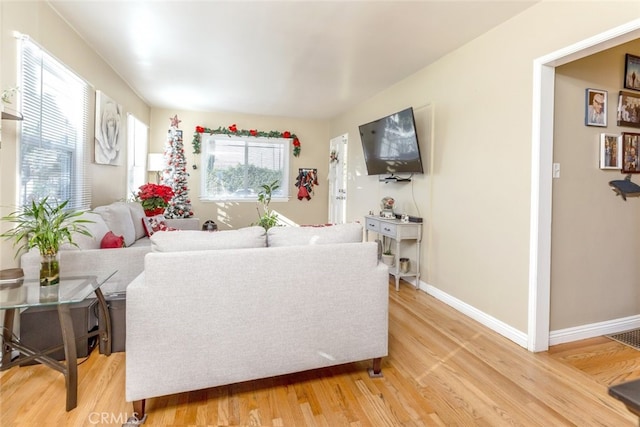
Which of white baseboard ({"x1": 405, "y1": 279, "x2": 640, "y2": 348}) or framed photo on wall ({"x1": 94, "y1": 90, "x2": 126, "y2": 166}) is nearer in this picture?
white baseboard ({"x1": 405, "y1": 279, "x2": 640, "y2": 348})

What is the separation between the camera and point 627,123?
104 inches

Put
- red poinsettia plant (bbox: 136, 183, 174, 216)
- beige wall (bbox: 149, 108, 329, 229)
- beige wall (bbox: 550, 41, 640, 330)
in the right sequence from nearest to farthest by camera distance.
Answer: beige wall (bbox: 550, 41, 640, 330)
red poinsettia plant (bbox: 136, 183, 174, 216)
beige wall (bbox: 149, 108, 329, 229)

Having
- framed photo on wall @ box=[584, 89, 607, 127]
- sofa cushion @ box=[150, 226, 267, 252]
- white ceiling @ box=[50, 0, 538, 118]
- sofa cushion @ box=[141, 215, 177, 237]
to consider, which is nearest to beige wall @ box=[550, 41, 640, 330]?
framed photo on wall @ box=[584, 89, 607, 127]

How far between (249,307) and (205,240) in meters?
0.42

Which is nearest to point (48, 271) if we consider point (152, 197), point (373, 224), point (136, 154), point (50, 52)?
point (50, 52)

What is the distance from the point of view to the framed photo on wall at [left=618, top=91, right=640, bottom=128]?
2607mm

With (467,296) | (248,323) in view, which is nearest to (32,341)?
(248,323)

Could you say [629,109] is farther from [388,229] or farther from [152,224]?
[152,224]

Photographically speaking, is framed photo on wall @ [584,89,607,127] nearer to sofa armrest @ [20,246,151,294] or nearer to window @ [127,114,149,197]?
sofa armrest @ [20,246,151,294]

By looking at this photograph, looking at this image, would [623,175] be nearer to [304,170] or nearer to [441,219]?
[441,219]

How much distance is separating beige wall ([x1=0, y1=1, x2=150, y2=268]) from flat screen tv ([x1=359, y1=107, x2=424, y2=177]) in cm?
322

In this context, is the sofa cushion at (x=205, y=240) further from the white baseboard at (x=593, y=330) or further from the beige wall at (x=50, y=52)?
the white baseboard at (x=593, y=330)

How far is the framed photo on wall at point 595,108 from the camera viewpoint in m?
2.48

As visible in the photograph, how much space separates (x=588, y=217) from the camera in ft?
8.30
